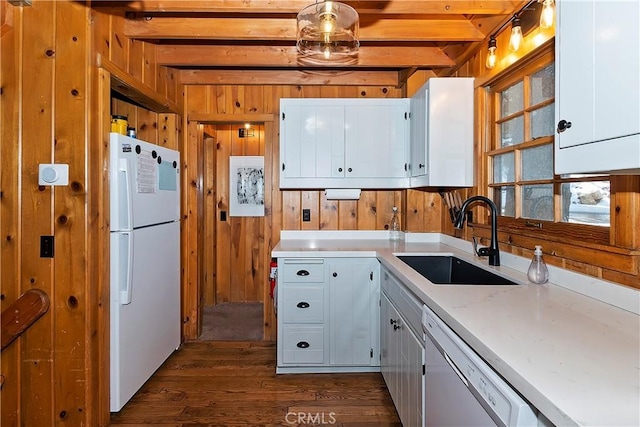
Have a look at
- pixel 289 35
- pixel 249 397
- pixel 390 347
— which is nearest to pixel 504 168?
pixel 390 347

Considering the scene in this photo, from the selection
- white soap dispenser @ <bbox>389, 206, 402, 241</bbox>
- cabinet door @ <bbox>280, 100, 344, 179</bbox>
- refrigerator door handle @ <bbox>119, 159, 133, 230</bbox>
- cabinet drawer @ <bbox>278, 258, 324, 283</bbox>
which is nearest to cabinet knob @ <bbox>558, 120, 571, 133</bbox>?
cabinet drawer @ <bbox>278, 258, 324, 283</bbox>

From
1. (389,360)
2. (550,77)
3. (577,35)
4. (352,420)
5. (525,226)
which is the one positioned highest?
(550,77)

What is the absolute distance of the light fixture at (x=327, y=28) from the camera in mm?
1596

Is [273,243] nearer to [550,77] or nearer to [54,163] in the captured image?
[54,163]

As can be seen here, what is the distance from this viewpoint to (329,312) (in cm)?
255

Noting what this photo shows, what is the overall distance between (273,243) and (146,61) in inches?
68.4

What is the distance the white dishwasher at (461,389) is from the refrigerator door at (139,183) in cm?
178

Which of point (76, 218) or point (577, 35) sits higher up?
point (577, 35)

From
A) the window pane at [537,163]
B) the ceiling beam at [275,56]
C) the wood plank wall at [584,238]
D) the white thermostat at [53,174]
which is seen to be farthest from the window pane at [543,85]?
the white thermostat at [53,174]

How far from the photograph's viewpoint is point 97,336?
198 centimetres

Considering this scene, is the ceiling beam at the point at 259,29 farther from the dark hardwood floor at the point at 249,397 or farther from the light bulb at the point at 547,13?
the dark hardwood floor at the point at 249,397

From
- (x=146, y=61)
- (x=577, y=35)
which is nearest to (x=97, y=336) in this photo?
(x=146, y=61)

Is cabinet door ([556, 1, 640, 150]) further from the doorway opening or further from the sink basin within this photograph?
the doorway opening

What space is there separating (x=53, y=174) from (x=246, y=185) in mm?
2628
